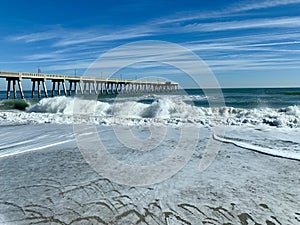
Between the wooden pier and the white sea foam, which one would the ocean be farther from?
the wooden pier

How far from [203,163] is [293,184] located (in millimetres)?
1690

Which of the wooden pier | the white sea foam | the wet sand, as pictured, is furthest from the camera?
the wooden pier

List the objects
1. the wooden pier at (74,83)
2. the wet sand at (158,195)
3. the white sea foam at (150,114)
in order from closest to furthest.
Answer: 1. the wet sand at (158,195)
2. the white sea foam at (150,114)
3. the wooden pier at (74,83)

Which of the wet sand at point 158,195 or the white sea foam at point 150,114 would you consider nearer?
the wet sand at point 158,195

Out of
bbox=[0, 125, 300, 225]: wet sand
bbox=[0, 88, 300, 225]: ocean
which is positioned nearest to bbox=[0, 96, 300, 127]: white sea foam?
bbox=[0, 88, 300, 225]: ocean

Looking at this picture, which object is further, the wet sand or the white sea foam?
the white sea foam

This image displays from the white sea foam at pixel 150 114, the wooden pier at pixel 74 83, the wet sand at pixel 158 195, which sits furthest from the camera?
the wooden pier at pixel 74 83

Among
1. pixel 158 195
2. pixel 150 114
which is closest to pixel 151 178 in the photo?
pixel 158 195

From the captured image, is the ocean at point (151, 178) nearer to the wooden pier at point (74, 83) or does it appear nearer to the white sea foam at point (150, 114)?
the white sea foam at point (150, 114)

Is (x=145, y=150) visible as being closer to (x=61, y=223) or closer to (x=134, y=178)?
(x=134, y=178)

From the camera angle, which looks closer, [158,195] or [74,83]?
[158,195]

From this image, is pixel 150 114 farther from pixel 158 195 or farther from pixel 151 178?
pixel 158 195

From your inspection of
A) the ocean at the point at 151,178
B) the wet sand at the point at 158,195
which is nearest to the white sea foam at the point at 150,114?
the ocean at the point at 151,178

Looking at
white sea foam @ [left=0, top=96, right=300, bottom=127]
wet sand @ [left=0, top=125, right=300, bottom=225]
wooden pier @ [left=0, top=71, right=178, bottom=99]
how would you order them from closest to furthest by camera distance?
wet sand @ [left=0, top=125, right=300, bottom=225]
white sea foam @ [left=0, top=96, right=300, bottom=127]
wooden pier @ [left=0, top=71, right=178, bottom=99]
